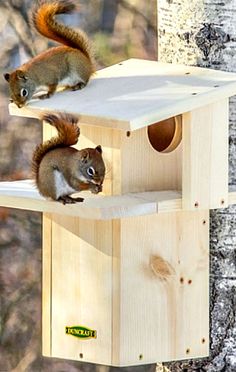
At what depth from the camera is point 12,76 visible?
17.5 feet

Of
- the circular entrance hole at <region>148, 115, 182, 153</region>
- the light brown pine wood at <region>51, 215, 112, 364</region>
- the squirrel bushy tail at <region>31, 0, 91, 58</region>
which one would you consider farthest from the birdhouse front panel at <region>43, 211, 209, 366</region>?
the squirrel bushy tail at <region>31, 0, 91, 58</region>

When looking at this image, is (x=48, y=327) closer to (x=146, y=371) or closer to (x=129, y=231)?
(x=129, y=231)

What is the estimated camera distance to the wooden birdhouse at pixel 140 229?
4.97m

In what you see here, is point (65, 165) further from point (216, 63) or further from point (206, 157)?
point (216, 63)

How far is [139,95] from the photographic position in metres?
4.97

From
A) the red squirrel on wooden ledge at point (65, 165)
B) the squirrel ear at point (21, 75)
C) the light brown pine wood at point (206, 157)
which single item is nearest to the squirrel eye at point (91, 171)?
the red squirrel on wooden ledge at point (65, 165)

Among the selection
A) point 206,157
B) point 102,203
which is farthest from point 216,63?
point 102,203

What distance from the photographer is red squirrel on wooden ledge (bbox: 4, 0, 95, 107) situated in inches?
206

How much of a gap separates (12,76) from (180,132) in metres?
0.60

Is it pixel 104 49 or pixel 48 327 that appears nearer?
pixel 48 327

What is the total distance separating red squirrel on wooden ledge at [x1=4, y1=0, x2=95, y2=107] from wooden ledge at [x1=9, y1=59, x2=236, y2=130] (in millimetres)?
41

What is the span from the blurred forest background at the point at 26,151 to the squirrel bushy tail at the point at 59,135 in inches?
114

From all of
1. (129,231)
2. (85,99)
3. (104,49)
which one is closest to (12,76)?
(85,99)

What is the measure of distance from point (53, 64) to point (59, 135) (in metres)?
0.44
